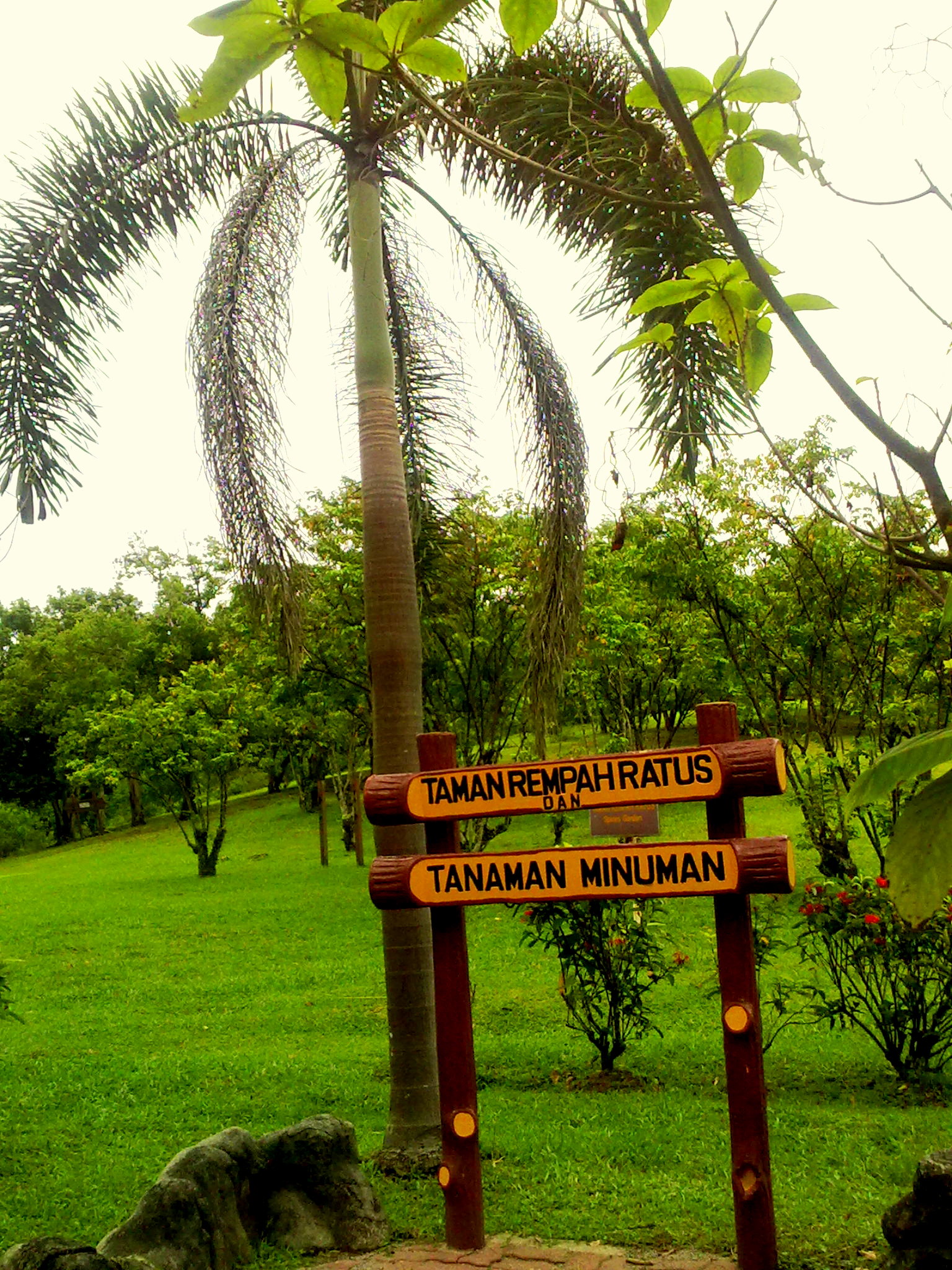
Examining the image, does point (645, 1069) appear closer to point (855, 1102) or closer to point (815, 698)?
point (855, 1102)

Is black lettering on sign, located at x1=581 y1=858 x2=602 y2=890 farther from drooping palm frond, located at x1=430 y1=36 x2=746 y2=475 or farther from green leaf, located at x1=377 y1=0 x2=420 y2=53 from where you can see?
green leaf, located at x1=377 y1=0 x2=420 y2=53

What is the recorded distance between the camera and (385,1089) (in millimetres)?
7227

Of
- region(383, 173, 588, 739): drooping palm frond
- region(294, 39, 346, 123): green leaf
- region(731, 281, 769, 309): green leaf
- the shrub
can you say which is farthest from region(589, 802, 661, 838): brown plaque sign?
the shrub

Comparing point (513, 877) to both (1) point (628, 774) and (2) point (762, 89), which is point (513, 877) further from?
(2) point (762, 89)

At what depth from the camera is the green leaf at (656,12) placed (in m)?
0.82

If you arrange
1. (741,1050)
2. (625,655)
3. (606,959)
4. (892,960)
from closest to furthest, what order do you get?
(741,1050), (892,960), (606,959), (625,655)


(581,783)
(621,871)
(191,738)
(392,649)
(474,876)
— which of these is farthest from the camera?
(191,738)

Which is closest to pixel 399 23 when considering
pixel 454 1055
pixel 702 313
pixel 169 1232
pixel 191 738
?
pixel 702 313

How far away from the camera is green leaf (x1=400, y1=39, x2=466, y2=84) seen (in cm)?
95

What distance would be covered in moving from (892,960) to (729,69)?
6497 millimetres

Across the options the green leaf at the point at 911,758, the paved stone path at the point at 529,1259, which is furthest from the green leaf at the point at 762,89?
the paved stone path at the point at 529,1259

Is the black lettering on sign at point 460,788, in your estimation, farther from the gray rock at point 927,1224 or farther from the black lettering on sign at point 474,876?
the gray rock at point 927,1224

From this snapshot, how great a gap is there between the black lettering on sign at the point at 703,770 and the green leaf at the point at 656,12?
11.0 feet

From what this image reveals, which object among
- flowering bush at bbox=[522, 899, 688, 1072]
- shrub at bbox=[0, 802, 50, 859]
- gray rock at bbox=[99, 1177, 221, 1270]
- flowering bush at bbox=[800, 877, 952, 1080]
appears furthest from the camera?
shrub at bbox=[0, 802, 50, 859]
